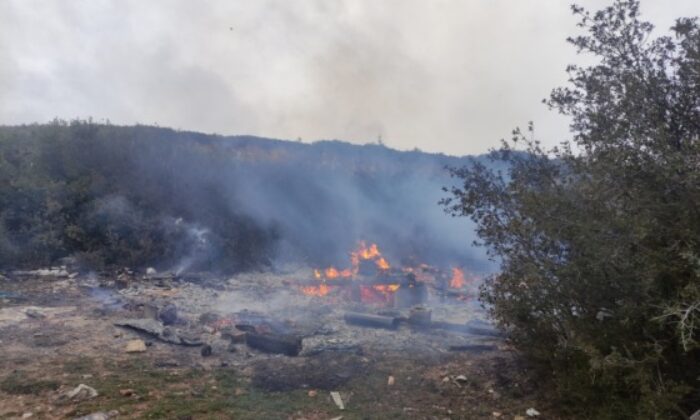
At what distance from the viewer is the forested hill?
1451cm

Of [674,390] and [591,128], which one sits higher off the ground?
[591,128]

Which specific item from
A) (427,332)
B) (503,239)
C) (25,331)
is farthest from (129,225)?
(503,239)

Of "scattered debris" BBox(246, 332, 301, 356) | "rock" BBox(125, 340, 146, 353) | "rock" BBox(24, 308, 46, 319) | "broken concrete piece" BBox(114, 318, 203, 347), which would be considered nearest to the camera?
"rock" BBox(125, 340, 146, 353)

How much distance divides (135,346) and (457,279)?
37.9 ft

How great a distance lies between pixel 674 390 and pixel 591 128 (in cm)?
282

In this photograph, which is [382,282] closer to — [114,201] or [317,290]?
[317,290]

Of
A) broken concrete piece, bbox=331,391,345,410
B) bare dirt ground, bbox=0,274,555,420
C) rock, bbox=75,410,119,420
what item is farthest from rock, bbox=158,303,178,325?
broken concrete piece, bbox=331,391,345,410

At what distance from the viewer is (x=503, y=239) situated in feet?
20.6

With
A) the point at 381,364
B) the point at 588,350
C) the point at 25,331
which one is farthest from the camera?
the point at 25,331

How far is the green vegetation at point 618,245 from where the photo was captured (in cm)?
407

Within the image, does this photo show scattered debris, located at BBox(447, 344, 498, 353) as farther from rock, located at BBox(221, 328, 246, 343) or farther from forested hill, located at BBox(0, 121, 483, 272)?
forested hill, located at BBox(0, 121, 483, 272)

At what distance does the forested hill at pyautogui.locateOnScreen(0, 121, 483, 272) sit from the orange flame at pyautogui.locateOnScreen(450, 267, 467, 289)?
74.4 inches

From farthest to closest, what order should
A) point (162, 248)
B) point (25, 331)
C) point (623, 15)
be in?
point (162, 248), point (25, 331), point (623, 15)

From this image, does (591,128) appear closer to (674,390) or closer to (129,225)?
(674,390)
